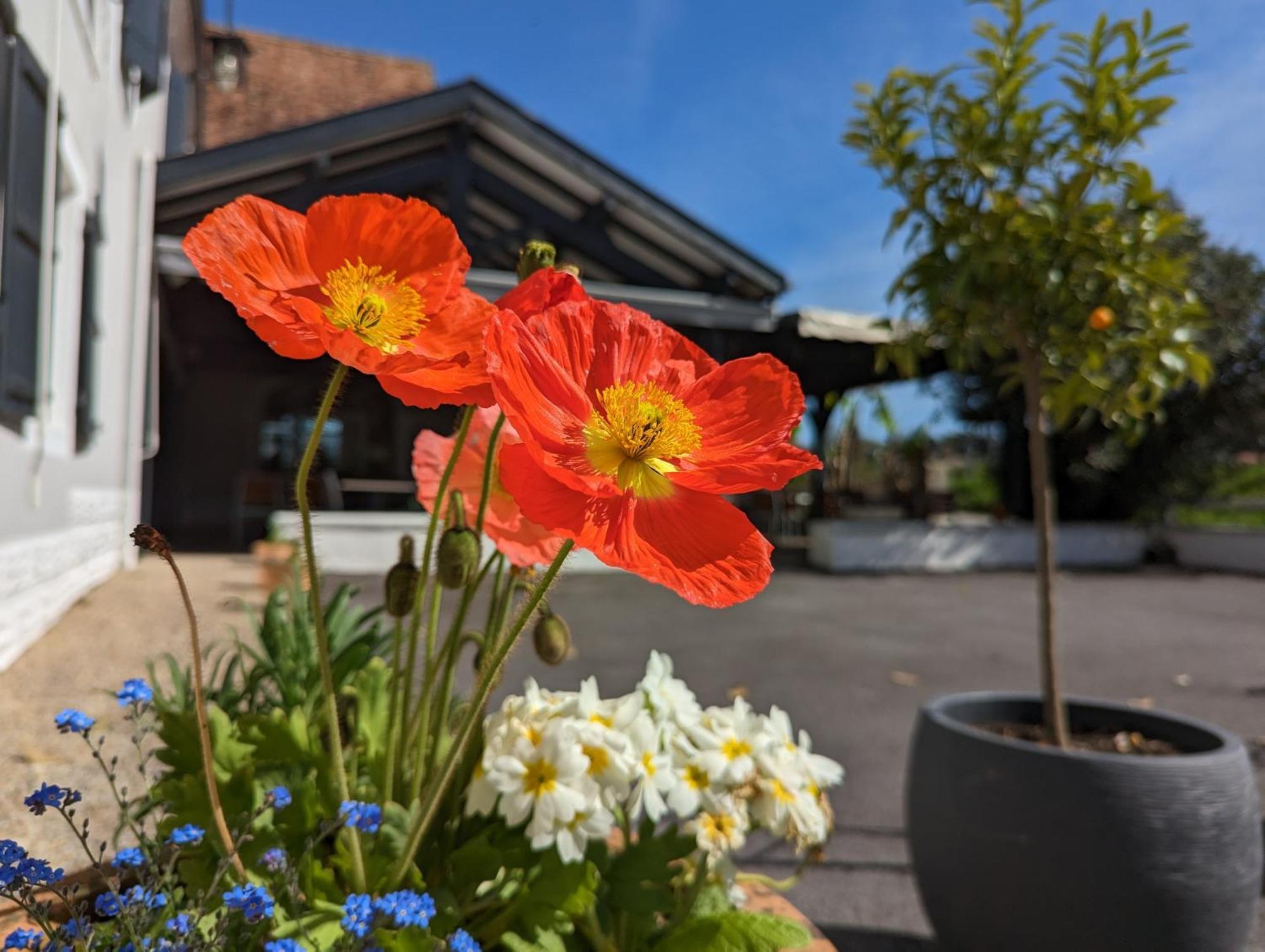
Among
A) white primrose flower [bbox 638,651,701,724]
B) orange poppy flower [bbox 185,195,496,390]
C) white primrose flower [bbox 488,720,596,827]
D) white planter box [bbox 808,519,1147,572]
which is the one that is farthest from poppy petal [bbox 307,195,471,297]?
white planter box [bbox 808,519,1147,572]

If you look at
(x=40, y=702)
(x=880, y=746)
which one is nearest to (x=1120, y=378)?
(x=880, y=746)

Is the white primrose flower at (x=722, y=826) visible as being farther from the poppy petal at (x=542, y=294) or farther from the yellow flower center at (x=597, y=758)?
the poppy petal at (x=542, y=294)

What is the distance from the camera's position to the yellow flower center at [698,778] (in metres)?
1.08

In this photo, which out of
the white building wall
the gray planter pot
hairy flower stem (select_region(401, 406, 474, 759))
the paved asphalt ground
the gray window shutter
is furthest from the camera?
the gray window shutter

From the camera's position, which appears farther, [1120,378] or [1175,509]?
[1175,509]

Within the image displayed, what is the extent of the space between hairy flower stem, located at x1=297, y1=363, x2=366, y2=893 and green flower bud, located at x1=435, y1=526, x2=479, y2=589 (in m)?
0.10

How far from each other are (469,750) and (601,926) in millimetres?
264

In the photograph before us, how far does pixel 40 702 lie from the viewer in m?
2.58

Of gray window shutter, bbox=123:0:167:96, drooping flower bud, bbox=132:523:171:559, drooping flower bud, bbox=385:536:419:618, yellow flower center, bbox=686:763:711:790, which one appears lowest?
yellow flower center, bbox=686:763:711:790

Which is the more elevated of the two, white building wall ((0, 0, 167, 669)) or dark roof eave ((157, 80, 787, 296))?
dark roof eave ((157, 80, 787, 296))

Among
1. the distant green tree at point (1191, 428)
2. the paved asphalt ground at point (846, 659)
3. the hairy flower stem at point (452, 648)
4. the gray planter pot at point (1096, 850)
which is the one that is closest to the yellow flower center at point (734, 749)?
the hairy flower stem at point (452, 648)

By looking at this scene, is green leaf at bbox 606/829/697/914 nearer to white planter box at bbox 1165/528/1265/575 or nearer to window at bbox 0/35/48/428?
window at bbox 0/35/48/428

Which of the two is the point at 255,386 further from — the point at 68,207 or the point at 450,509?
the point at 450,509

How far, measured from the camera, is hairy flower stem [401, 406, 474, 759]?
75 cm
